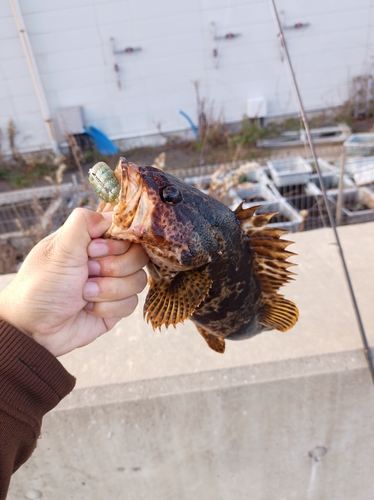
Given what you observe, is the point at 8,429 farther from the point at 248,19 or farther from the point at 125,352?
the point at 248,19

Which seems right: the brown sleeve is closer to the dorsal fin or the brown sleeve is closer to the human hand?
the human hand

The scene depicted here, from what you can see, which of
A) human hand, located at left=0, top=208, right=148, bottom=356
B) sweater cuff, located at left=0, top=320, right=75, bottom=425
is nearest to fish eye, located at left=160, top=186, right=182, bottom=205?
human hand, located at left=0, top=208, right=148, bottom=356

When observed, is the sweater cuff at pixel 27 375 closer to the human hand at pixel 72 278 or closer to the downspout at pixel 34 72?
the human hand at pixel 72 278

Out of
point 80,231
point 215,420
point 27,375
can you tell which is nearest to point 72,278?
point 80,231

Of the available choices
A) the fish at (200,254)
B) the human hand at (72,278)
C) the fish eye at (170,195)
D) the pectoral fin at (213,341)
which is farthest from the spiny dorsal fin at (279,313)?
the fish eye at (170,195)

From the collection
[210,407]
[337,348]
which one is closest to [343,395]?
[337,348]

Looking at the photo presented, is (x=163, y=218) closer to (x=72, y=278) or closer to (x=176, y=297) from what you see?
(x=176, y=297)
